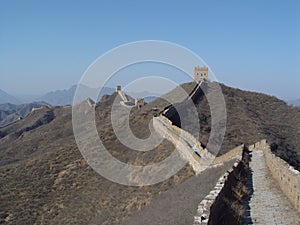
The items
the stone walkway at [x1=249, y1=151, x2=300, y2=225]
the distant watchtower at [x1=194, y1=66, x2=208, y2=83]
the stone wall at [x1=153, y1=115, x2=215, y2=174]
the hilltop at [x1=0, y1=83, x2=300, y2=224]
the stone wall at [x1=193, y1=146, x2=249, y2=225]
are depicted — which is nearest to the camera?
the stone wall at [x1=193, y1=146, x2=249, y2=225]

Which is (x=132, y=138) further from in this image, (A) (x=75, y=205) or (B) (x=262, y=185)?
(B) (x=262, y=185)

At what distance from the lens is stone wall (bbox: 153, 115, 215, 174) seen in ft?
69.0

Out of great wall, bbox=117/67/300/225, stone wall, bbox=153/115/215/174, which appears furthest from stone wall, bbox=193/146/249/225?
stone wall, bbox=153/115/215/174

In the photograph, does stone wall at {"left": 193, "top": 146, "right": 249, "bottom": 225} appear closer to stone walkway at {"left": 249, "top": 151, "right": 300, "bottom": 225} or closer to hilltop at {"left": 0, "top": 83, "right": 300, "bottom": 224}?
stone walkway at {"left": 249, "top": 151, "right": 300, "bottom": 225}

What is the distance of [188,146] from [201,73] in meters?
46.1

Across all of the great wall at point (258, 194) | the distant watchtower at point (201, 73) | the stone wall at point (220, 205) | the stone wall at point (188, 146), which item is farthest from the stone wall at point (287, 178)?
the distant watchtower at point (201, 73)

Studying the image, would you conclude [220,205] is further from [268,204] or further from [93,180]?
[93,180]

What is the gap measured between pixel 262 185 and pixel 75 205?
14.6 meters

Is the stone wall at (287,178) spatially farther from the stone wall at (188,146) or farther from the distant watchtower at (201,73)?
the distant watchtower at (201,73)

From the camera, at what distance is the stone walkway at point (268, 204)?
33.9ft

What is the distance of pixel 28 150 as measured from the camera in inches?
2243

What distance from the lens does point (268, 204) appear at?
39.0ft

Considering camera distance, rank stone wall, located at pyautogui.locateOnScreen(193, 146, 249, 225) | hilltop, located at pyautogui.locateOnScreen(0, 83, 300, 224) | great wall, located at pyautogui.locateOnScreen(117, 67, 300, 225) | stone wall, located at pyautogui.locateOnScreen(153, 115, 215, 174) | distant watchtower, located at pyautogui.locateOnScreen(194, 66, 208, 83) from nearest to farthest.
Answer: stone wall, located at pyautogui.locateOnScreen(193, 146, 249, 225)
great wall, located at pyautogui.locateOnScreen(117, 67, 300, 225)
stone wall, located at pyautogui.locateOnScreen(153, 115, 215, 174)
hilltop, located at pyautogui.locateOnScreen(0, 83, 300, 224)
distant watchtower, located at pyautogui.locateOnScreen(194, 66, 208, 83)

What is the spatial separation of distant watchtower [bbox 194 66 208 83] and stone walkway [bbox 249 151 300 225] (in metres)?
53.5
